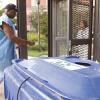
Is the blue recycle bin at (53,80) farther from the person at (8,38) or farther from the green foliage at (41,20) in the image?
the green foliage at (41,20)

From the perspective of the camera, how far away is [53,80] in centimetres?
229

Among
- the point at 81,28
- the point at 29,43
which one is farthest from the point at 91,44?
the point at 29,43

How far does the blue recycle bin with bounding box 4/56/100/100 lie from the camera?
2.04m

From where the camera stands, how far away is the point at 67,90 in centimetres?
210

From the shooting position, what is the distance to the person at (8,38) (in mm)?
4504

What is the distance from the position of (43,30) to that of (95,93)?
15835 mm

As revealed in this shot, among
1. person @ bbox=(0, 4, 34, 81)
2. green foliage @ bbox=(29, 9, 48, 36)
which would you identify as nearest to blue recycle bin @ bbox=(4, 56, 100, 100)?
person @ bbox=(0, 4, 34, 81)

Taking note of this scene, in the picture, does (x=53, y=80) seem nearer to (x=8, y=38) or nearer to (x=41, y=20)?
(x=8, y=38)

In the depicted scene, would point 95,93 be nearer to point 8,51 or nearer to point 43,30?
point 8,51

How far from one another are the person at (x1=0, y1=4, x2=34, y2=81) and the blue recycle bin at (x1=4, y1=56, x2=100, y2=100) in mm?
1587

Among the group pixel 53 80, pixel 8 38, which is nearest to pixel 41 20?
pixel 8 38

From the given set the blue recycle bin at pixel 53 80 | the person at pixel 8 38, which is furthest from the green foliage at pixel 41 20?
the blue recycle bin at pixel 53 80

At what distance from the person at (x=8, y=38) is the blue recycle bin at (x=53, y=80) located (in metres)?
1.59

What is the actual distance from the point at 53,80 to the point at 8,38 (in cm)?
236
